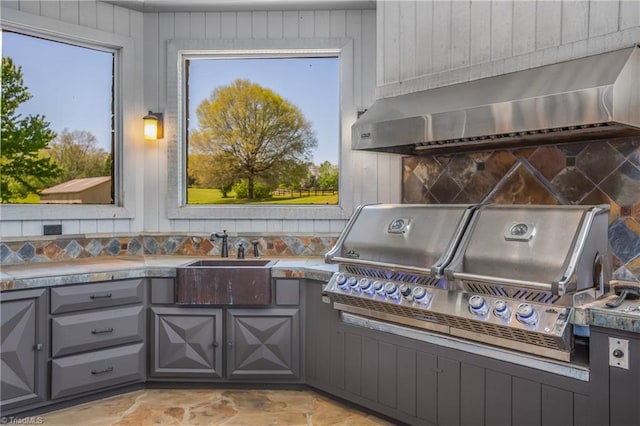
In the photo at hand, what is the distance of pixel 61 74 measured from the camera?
10.9ft

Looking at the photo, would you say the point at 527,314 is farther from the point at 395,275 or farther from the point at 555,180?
the point at 555,180

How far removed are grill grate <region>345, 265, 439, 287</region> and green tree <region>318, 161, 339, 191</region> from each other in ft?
3.58

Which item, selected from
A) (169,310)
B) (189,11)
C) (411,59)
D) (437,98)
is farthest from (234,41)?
(169,310)

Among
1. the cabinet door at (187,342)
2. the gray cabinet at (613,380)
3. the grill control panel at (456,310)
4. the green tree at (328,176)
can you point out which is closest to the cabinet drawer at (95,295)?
the cabinet door at (187,342)

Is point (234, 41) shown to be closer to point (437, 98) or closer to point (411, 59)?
point (411, 59)

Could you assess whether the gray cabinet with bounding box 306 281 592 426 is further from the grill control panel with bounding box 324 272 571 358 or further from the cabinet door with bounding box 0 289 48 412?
the cabinet door with bounding box 0 289 48 412

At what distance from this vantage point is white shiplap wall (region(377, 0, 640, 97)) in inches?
82.6

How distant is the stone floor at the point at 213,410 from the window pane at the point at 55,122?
1.43 metres

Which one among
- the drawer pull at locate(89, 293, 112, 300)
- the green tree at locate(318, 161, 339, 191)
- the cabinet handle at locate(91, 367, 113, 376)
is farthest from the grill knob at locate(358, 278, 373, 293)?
the cabinet handle at locate(91, 367, 113, 376)

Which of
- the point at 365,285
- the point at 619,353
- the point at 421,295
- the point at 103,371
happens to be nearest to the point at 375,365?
the point at 365,285

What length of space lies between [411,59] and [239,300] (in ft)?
5.82

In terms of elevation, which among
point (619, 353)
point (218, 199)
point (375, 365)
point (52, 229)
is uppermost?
point (218, 199)

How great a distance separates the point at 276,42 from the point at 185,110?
862 millimetres

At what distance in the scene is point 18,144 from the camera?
315 cm
